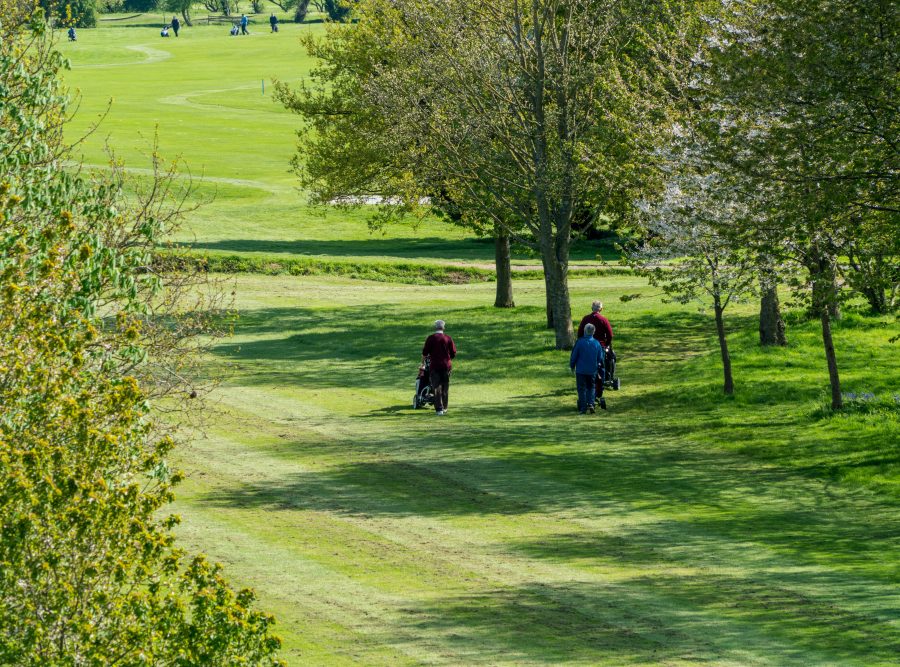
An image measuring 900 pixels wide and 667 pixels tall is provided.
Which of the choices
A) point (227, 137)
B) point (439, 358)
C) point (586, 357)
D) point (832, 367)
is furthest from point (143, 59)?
point (832, 367)

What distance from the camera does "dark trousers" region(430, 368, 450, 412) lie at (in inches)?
1068

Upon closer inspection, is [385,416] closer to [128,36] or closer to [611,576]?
[611,576]

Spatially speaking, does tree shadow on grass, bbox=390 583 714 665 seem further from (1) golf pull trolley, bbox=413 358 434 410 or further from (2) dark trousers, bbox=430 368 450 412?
(1) golf pull trolley, bbox=413 358 434 410

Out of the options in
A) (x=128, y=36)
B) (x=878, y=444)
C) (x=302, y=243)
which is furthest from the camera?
(x=128, y=36)

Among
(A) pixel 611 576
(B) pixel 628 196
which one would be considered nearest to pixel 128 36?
(B) pixel 628 196

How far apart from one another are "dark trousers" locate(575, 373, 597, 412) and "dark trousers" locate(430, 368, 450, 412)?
9.19 feet

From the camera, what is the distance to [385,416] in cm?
2755

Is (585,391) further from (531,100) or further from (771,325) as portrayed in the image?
(531,100)

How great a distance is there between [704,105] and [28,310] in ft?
59.4

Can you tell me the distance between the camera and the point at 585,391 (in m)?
27.8

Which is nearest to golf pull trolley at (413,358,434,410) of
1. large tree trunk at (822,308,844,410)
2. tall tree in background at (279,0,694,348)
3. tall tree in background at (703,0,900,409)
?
tall tree in background at (279,0,694,348)

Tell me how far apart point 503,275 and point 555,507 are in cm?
2477

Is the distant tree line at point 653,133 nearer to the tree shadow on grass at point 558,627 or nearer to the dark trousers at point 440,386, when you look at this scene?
the dark trousers at point 440,386

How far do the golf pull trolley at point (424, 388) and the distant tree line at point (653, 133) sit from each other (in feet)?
17.3
